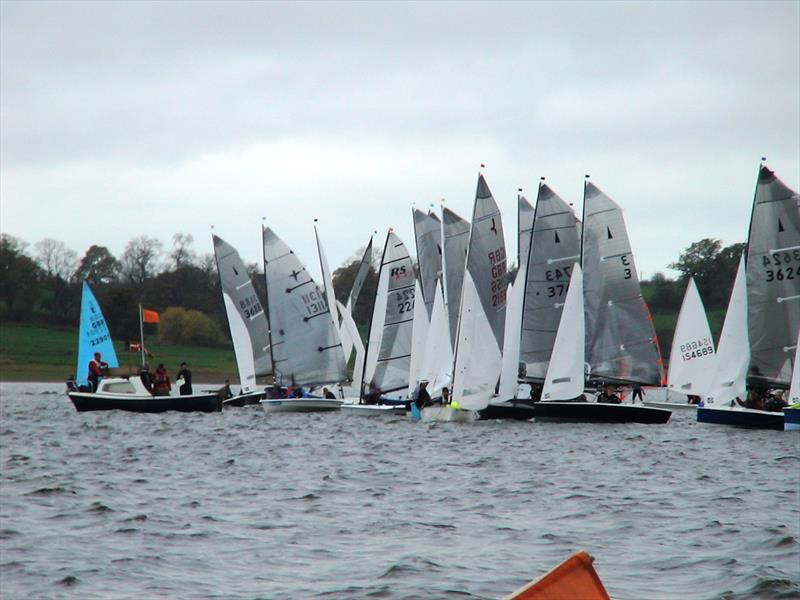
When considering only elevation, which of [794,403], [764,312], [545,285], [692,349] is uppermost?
[545,285]

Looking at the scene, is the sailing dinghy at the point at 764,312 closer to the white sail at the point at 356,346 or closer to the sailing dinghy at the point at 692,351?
the white sail at the point at 356,346

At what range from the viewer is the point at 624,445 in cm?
2827

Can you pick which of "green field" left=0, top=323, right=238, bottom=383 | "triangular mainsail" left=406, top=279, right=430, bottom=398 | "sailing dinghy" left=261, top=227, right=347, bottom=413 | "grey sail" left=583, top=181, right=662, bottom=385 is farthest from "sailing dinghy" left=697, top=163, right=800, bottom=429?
"green field" left=0, top=323, right=238, bottom=383

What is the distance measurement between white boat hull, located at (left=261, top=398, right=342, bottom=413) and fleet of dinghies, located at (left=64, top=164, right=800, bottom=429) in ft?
0.16

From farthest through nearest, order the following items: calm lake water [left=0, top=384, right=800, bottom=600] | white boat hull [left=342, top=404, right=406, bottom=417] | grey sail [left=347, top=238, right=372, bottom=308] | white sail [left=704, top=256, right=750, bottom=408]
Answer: grey sail [left=347, top=238, right=372, bottom=308], white boat hull [left=342, top=404, right=406, bottom=417], white sail [left=704, top=256, right=750, bottom=408], calm lake water [left=0, top=384, right=800, bottom=600]

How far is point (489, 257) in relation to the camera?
127 feet

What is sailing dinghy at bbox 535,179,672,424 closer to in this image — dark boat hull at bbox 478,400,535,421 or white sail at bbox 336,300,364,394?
dark boat hull at bbox 478,400,535,421

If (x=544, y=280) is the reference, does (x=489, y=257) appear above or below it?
above

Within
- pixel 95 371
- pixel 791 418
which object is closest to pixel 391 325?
pixel 95 371

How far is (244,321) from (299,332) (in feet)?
13.3

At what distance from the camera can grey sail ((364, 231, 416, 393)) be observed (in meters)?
43.7

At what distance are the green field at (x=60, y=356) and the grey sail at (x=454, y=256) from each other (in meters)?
48.4

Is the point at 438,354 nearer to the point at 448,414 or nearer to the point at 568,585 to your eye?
the point at 448,414

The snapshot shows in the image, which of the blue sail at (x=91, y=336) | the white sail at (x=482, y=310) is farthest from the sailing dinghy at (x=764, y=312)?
the blue sail at (x=91, y=336)
